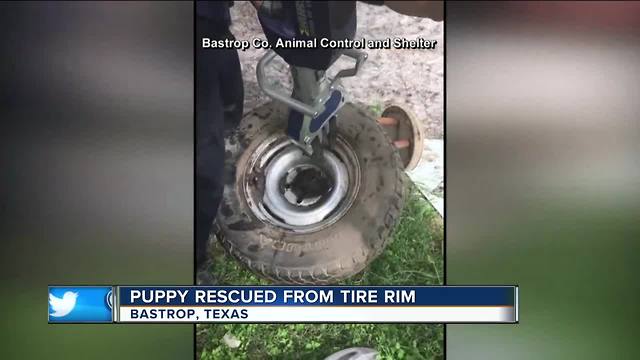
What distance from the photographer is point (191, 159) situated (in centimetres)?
159

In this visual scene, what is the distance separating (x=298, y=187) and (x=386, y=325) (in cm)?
52

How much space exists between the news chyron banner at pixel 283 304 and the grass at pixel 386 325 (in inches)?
1.0

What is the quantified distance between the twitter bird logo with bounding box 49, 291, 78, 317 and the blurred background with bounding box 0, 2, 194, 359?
4 centimetres

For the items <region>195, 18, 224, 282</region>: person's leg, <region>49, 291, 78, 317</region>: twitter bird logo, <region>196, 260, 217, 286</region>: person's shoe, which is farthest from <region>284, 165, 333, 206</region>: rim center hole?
<region>49, 291, 78, 317</region>: twitter bird logo

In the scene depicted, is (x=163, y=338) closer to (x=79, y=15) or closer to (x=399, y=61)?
(x=79, y=15)

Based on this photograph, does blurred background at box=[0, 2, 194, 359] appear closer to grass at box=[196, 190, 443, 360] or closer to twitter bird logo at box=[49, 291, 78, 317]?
twitter bird logo at box=[49, 291, 78, 317]

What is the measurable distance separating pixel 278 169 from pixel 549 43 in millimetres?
938

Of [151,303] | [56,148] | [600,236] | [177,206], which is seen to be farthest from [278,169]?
Answer: [600,236]

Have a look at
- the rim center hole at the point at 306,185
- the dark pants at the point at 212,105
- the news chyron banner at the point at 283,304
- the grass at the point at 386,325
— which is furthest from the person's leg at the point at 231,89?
the news chyron banner at the point at 283,304

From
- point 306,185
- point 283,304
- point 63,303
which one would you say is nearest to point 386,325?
point 283,304

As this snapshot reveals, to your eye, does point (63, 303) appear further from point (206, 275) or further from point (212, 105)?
point (212, 105)

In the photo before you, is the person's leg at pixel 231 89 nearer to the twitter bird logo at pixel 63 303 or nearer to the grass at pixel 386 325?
the grass at pixel 386 325

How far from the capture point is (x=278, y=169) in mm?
1624

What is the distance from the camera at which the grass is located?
1.60 metres
